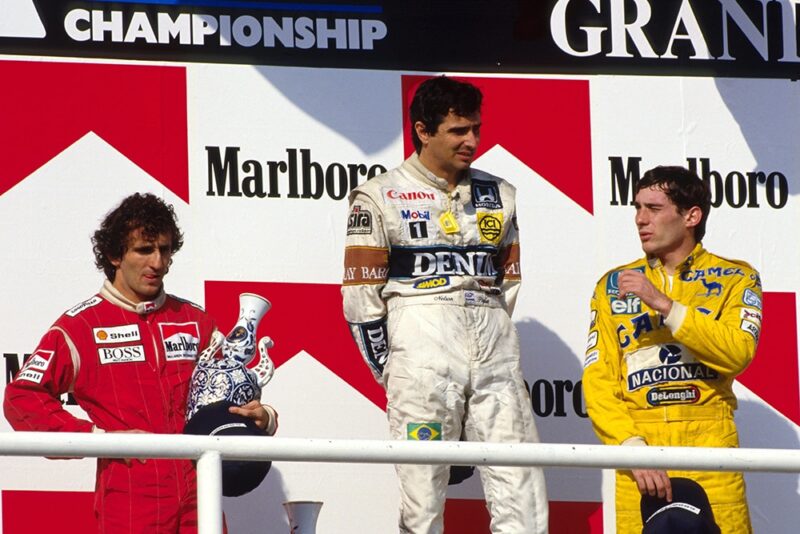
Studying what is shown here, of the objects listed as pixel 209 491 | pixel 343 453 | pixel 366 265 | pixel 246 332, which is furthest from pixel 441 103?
pixel 209 491

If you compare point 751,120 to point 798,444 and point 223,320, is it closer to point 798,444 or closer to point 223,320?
point 798,444

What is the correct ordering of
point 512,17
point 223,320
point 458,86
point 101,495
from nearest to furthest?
point 101,495, point 458,86, point 223,320, point 512,17

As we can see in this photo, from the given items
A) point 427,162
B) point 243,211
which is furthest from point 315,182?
point 427,162

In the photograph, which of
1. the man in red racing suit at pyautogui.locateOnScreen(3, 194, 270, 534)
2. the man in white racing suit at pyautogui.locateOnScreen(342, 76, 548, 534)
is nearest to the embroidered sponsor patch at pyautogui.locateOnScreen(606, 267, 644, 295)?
the man in white racing suit at pyautogui.locateOnScreen(342, 76, 548, 534)

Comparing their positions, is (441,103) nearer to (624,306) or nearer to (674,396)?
(624,306)

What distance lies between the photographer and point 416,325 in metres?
4.77

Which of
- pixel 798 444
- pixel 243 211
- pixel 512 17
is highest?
pixel 512 17

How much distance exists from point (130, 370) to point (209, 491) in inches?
52.7

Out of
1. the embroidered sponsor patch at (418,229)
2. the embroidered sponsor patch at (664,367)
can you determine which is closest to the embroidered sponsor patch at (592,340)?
the embroidered sponsor patch at (664,367)

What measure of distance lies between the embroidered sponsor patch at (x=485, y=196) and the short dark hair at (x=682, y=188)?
0.38 meters

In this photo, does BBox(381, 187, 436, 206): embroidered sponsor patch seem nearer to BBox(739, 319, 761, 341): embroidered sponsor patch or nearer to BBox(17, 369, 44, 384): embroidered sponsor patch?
BBox(739, 319, 761, 341): embroidered sponsor patch

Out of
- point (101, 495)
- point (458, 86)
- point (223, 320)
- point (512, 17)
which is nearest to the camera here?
point (101, 495)

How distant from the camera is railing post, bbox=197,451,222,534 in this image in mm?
3430

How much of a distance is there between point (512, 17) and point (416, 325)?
1531 millimetres
